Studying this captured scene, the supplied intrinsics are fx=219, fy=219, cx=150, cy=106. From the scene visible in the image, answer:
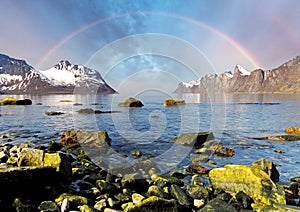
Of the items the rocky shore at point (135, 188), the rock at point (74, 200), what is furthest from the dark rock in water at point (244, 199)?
the rock at point (74, 200)

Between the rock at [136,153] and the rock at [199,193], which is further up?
the rock at [136,153]

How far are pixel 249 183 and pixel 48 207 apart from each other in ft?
25.6

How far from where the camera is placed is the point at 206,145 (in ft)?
59.7

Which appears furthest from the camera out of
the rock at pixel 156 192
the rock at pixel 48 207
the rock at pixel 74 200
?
the rock at pixel 156 192

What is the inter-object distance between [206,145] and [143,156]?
5776 mm

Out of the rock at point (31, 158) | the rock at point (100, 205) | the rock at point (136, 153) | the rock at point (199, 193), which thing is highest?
the rock at point (31, 158)

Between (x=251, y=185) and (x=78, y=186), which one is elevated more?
(x=251, y=185)

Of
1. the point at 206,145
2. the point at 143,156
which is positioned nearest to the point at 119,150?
the point at 143,156

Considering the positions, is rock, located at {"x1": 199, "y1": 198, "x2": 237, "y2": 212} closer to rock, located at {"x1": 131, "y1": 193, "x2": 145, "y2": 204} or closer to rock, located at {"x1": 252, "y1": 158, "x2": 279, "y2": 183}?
rock, located at {"x1": 131, "y1": 193, "x2": 145, "y2": 204}

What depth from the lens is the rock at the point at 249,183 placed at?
28.2ft

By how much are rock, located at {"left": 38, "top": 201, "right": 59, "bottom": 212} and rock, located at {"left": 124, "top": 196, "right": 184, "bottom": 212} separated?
2412 millimetres

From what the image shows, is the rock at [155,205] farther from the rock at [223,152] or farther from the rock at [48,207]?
the rock at [223,152]

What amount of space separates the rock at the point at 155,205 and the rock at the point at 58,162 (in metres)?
Result: 4.39

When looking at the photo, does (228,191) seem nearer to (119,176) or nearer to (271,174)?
(271,174)
